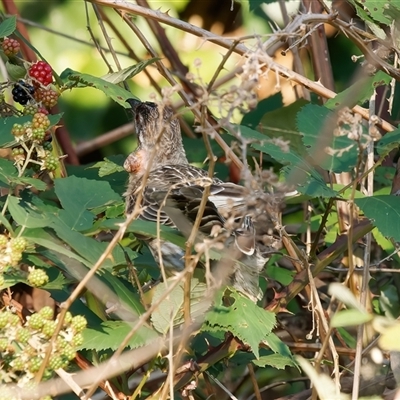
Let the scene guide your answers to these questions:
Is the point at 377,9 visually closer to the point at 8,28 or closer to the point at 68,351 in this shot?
the point at 8,28

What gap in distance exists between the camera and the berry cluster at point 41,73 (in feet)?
8.47

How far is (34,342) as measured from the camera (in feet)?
5.94

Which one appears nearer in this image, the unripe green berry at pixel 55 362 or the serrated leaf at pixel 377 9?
the unripe green berry at pixel 55 362

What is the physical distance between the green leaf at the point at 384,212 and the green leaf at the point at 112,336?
72 centimetres

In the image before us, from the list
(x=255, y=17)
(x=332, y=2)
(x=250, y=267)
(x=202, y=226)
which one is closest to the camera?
(x=202, y=226)

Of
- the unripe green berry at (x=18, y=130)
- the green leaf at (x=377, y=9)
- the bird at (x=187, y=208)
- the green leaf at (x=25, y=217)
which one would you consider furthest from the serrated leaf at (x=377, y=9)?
the green leaf at (x=25, y=217)

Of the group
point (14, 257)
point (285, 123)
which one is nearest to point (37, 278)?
point (14, 257)

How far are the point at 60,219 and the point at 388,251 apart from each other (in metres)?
1.89

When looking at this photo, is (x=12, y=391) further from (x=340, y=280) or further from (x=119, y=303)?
(x=340, y=280)

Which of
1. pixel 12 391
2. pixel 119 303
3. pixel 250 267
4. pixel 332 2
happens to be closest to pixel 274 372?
pixel 250 267

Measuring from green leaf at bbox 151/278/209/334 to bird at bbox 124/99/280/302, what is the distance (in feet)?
0.34

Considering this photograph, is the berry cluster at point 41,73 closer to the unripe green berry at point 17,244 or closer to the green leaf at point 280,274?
the unripe green berry at point 17,244

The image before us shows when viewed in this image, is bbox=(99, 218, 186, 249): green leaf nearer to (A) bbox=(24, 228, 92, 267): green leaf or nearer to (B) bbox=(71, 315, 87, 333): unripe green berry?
(A) bbox=(24, 228, 92, 267): green leaf

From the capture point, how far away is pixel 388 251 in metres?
3.61
